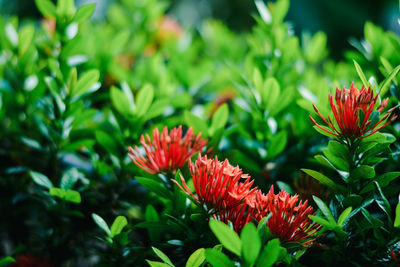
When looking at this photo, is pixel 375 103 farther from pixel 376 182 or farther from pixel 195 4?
pixel 195 4

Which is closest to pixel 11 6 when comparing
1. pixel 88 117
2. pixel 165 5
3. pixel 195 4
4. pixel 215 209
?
pixel 165 5

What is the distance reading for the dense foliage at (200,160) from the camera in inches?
20.7

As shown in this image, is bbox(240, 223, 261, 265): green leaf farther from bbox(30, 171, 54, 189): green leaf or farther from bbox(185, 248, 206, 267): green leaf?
bbox(30, 171, 54, 189): green leaf

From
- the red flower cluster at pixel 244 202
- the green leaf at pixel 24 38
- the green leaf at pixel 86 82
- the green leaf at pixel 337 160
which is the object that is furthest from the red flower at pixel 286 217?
the green leaf at pixel 24 38

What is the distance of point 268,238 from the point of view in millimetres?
516

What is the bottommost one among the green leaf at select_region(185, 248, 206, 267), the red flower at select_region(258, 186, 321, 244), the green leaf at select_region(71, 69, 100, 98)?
the green leaf at select_region(185, 248, 206, 267)

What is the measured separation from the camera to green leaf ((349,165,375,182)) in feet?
1.76

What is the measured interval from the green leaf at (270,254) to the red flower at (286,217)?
6 cm

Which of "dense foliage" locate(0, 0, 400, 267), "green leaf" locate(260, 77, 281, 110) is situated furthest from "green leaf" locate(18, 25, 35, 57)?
"green leaf" locate(260, 77, 281, 110)

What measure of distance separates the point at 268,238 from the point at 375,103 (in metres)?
0.29

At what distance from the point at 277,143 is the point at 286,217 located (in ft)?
0.83

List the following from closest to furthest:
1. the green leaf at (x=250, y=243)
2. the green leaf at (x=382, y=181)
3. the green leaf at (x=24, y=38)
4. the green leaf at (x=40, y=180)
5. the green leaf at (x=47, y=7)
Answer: the green leaf at (x=250, y=243), the green leaf at (x=382, y=181), the green leaf at (x=40, y=180), the green leaf at (x=47, y=7), the green leaf at (x=24, y=38)

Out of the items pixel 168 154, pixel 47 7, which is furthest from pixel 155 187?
pixel 47 7

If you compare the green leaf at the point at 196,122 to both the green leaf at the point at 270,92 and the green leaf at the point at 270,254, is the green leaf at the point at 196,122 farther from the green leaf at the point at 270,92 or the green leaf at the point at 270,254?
the green leaf at the point at 270,254
